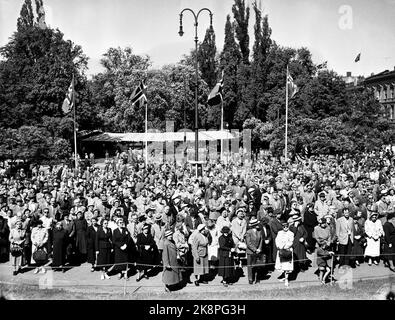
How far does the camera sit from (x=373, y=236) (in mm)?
11484

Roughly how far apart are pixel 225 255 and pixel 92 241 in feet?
12.1

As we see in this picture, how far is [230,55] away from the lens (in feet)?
177

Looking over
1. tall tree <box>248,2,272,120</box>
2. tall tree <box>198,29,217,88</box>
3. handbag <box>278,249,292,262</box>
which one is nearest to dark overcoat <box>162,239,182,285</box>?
handbag <box>278,249,292,262</box>

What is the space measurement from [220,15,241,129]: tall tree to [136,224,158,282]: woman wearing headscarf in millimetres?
44378

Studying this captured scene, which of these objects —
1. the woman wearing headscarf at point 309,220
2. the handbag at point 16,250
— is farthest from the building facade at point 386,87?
the handbag at point 16,250

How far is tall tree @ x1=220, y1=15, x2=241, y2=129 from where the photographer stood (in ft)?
176

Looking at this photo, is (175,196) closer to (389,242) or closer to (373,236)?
(373,236)

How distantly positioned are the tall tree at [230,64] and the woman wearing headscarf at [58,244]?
1743 inches

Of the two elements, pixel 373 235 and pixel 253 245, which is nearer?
pixel 253 245

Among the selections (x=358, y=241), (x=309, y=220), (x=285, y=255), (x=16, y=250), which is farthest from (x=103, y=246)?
(x=358, y=241)

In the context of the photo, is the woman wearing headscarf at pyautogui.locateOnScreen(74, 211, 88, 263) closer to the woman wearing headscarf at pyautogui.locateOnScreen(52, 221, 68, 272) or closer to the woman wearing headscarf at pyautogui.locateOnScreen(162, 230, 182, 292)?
the woman wearing headscarf at pyautogui.locateOnScreen(52, 221, 68, 272)

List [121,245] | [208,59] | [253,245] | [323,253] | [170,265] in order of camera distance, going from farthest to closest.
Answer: [208,59], [121,245], [253,245], [323,253], [170,265]

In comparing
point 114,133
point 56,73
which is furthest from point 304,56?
point 56,73

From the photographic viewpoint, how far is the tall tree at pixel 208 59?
55312mm
